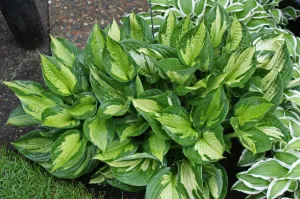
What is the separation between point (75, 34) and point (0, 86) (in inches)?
20.8

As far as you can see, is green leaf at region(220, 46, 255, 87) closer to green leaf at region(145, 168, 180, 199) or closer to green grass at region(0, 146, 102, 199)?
green leaf at region(145, 168, 180, 199)

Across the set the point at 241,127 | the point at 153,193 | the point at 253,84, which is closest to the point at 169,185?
the point at 153,193

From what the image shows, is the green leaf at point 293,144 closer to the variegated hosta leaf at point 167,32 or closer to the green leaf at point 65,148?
the variegated hosta leaf at point 167,32

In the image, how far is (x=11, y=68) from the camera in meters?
2.75

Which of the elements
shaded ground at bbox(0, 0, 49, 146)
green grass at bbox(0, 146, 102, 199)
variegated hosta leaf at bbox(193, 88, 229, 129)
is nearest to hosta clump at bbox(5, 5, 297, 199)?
variegated hosta leaf at bbox(193, 88, 229, 129)

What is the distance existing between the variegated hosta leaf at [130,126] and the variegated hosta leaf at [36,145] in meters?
0.33

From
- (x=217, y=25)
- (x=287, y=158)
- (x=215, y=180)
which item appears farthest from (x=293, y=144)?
(x=217, y=25)

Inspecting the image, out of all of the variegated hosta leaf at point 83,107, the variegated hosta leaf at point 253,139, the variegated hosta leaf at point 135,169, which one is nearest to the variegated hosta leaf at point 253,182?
the variegated hosta leaf at point 253,139

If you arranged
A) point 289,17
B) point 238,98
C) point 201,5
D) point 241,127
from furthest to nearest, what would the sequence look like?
1. point 289,17
2. point 201,5
3. point 238,98
4. point 241,127

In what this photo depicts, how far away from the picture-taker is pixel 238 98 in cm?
219

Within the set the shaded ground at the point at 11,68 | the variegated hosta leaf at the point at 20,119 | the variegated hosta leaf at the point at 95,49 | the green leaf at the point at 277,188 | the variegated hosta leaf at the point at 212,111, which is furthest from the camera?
the shaded ground at the point at 11,68

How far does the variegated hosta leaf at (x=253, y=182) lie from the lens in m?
2.08

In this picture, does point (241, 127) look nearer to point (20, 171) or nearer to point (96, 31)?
point (96, 31)

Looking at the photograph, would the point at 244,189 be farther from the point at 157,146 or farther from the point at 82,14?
the point at 82,14
